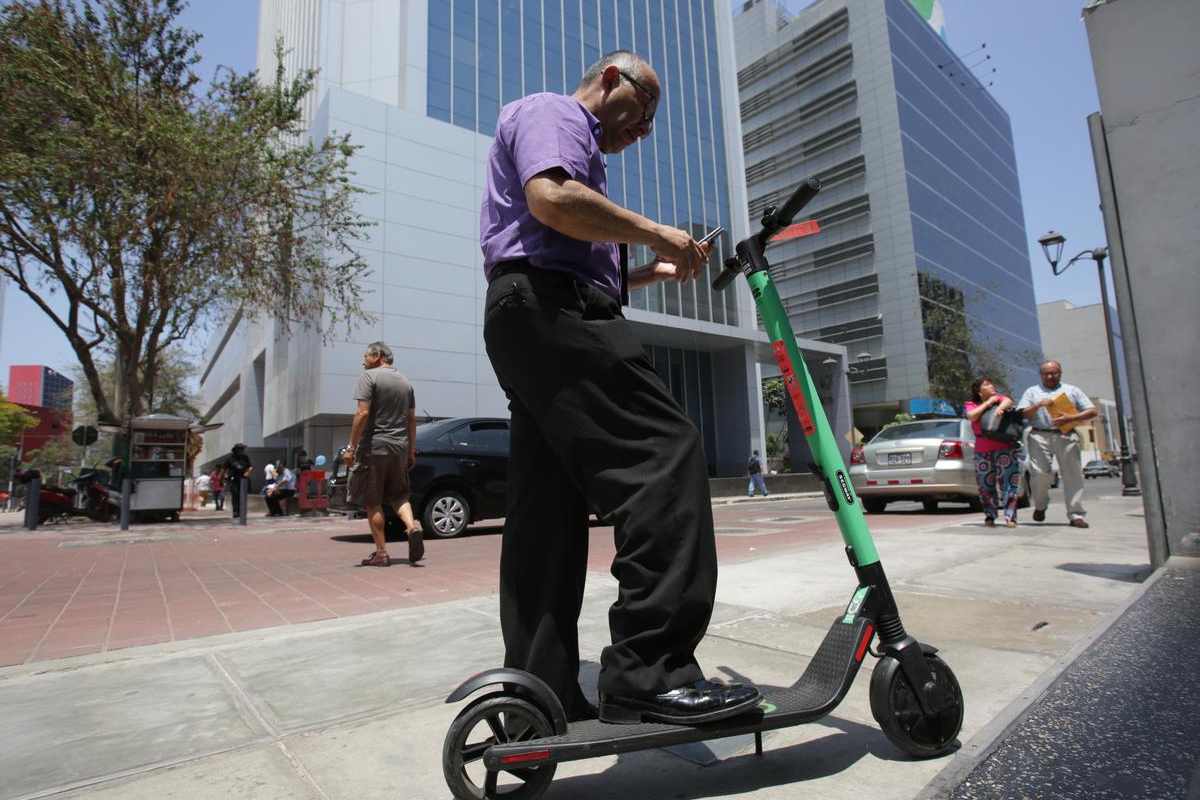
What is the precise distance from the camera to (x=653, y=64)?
32.2 metres

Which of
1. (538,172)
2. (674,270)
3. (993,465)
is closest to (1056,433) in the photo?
(993,465)

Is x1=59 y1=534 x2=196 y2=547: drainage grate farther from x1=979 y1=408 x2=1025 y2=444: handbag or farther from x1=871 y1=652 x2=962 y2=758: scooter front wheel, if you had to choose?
x1=979 y1=408 x2=1025 y2=444: handbag

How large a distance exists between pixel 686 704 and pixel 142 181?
14818mm

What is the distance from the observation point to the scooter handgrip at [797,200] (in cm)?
155

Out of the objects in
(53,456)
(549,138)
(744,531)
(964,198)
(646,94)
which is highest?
(964,198)

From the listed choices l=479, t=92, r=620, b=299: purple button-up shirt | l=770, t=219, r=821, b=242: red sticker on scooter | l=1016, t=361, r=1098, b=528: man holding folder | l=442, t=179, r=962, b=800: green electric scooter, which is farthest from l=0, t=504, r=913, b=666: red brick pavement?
l=770, t=219, r=821, b=242: red sticker on scooter

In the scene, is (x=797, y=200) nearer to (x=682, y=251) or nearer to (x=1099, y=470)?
(x=682, y=251)

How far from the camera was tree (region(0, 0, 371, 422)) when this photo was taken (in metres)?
11.4

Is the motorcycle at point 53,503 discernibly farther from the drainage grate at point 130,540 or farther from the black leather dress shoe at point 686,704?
the black leather dress shoe at point 686,704

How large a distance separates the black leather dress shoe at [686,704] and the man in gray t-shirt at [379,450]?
402 centimetres

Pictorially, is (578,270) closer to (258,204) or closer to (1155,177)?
(1155,177)

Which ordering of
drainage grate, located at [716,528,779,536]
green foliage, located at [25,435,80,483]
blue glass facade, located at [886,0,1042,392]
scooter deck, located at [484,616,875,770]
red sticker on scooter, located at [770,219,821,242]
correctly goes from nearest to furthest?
scooter deck, located at [484,616,875,770], red sticker on scooter, located at [770,219,821,242], drainage grate, located at [716,528,779,536], blue glass facade, located at [886,0,1042,392], green foliage, located at [25,435,80,483]

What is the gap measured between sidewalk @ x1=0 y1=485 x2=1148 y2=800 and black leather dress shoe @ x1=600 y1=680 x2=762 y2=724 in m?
0.17

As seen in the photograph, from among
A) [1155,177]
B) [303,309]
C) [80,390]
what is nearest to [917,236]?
[303,309]
